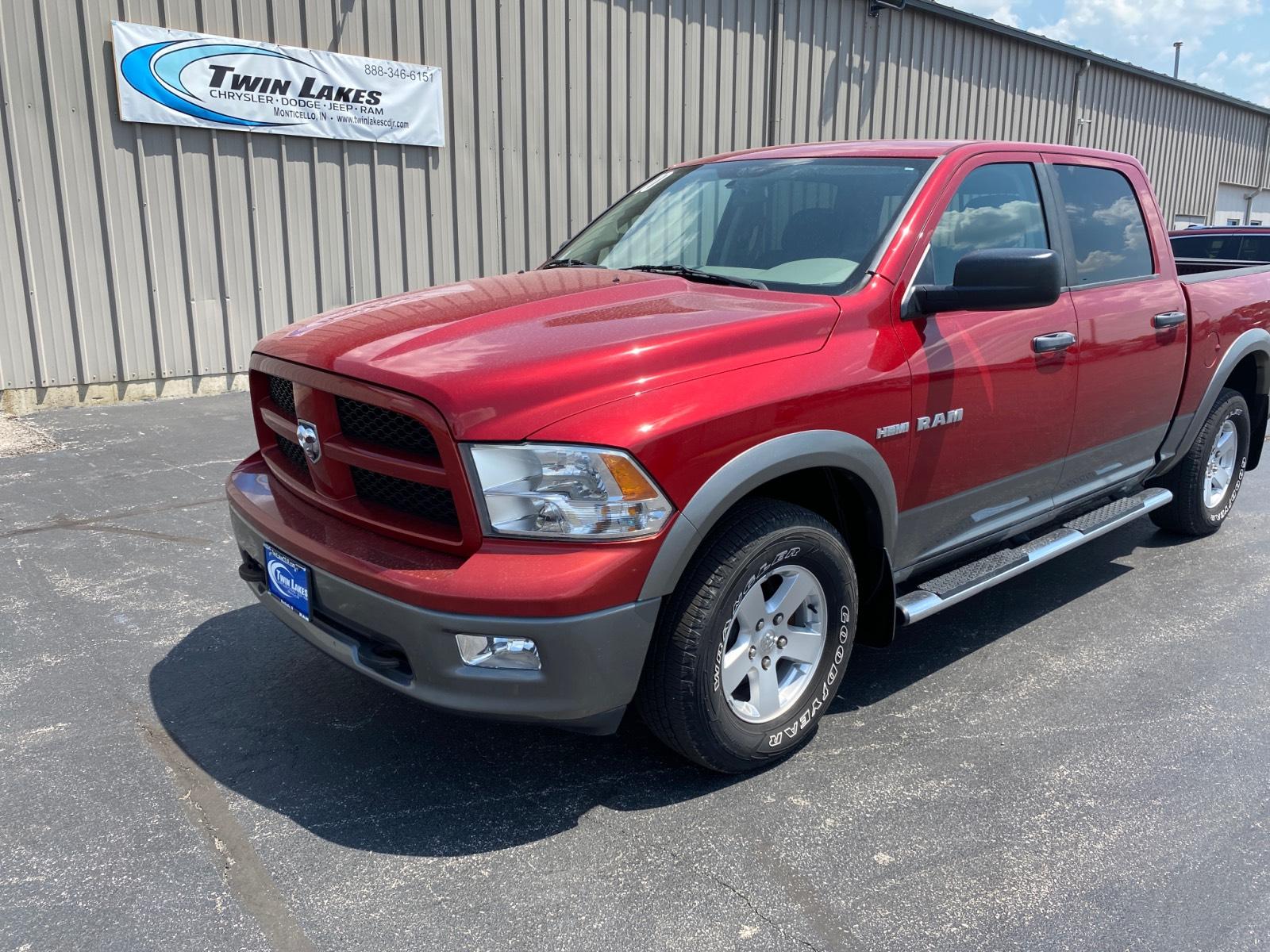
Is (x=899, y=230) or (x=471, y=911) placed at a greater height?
(x=899, y=230)

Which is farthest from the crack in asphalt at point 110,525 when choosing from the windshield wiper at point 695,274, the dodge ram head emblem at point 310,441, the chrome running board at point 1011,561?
the chrome running board at point 1011,561

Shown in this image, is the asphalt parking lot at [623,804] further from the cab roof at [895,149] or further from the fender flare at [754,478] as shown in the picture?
the cab roof at [895,149]

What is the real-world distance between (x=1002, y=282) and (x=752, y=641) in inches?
53.2

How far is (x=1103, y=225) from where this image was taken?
4.33 meters

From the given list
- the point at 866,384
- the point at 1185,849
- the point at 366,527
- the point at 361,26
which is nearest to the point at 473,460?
the point at 366,527

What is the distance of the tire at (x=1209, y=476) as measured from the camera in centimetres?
512

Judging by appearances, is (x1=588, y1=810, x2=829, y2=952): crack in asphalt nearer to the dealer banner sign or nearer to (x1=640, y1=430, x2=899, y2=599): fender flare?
(x1=640, y1=430, x2=899, y2=599): fender flare

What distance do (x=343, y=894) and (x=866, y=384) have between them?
2.04 metres

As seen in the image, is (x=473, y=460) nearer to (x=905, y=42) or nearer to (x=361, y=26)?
(x=361, y=26)

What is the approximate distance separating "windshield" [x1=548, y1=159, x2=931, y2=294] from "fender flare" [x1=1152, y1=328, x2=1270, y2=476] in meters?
2.23

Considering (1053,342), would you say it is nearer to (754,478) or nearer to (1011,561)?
(1011,561)

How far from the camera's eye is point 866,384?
3.03m

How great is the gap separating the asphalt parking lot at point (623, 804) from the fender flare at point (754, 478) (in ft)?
2.55

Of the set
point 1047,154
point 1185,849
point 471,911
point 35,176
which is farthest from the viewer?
point 35,176
